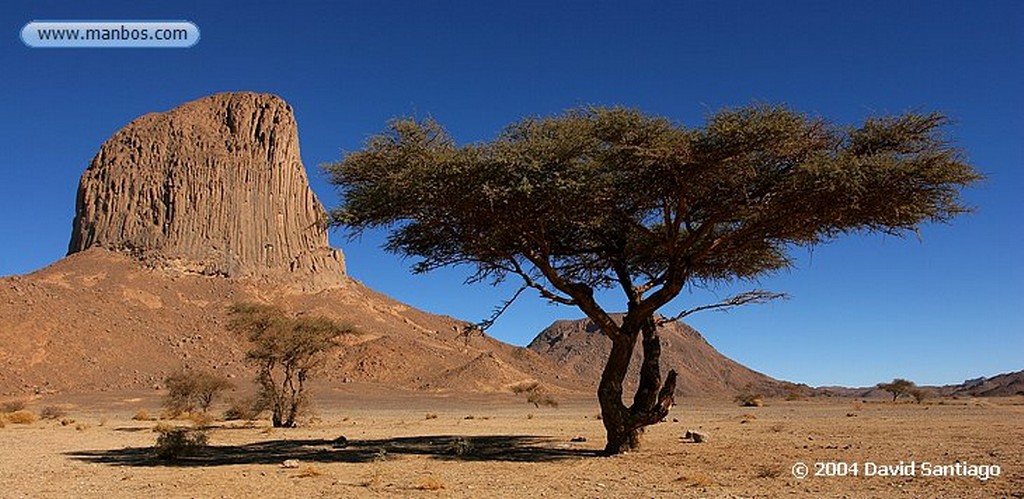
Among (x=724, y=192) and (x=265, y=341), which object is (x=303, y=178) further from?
(x=724, y=192)

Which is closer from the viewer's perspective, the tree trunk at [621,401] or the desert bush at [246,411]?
the tree trunk at [621,401]

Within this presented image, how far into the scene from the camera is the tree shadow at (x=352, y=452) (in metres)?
17.5

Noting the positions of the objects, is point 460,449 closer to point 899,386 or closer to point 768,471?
point 768,471

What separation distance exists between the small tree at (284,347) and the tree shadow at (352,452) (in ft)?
40.4

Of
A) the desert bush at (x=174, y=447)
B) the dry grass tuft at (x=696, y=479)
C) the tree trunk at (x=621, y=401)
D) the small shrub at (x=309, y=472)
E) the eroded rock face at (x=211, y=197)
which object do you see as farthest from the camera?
the eroded rock face at (x=211, y=197)

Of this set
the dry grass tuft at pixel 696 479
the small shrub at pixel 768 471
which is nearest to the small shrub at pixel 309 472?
the dry grass tuft at pixel 696 479

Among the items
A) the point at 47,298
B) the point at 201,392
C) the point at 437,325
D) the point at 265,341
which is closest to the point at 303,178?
the point at 437,325

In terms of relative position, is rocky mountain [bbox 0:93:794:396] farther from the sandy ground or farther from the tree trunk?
the tree trunk

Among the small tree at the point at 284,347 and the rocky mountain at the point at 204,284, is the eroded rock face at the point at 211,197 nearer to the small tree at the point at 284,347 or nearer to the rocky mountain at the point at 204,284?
the rocky mountain at the point at 204,284

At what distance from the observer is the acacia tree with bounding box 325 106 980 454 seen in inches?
596

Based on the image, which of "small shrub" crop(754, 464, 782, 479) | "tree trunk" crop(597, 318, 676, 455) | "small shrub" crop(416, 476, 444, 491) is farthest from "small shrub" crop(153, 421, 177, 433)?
"small shrub" crop(754, 464, 782, 479)

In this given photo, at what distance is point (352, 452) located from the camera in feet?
63.8

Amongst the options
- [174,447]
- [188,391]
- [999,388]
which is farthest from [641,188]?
[999,388]

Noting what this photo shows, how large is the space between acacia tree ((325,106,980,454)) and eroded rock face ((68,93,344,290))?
10466 cm
